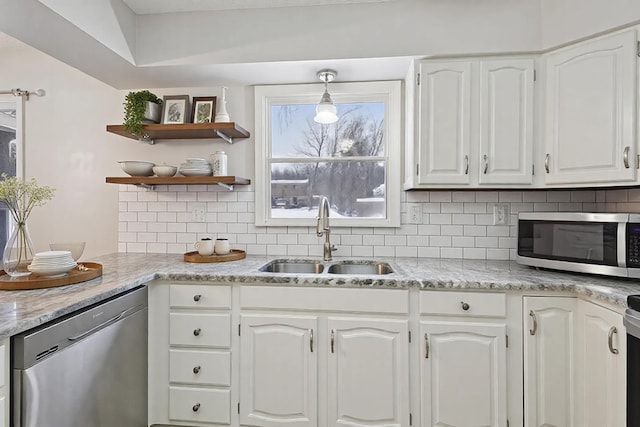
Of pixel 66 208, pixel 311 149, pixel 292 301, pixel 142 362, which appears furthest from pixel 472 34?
pixel 66 208

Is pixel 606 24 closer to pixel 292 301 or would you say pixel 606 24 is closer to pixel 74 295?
pixel 292 301

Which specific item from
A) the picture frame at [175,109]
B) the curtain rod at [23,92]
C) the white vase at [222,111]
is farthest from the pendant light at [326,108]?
the curtain rod at [23,92]

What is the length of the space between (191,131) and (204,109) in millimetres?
199

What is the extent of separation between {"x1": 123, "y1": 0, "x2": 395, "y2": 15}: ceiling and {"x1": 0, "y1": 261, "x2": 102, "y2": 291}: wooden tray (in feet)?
5.16

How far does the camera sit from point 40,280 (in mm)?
1591

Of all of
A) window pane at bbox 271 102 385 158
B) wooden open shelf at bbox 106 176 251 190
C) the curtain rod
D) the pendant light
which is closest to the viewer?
the pendant light

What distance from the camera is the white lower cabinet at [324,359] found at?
1.85 m

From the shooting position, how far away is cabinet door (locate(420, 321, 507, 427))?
1782 mm

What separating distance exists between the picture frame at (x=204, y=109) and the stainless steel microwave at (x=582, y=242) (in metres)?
2.10

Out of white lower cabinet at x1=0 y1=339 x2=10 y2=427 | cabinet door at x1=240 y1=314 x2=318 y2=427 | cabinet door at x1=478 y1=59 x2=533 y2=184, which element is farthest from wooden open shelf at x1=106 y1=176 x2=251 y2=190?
cabinet door at x1=478 y1=59 x2=533 y2=184

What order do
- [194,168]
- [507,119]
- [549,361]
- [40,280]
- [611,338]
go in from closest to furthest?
[611,338] < [40,280] < [549,361] < [507,119] < [194,168]

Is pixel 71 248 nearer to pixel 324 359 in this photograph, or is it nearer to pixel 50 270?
pixel 50 270

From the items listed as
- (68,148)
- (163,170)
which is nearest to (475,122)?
(163,170)

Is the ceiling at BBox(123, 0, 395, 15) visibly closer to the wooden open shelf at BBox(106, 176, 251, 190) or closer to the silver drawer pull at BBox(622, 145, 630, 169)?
the wooden open shelf at BBox(106, 176, 251, 190)
